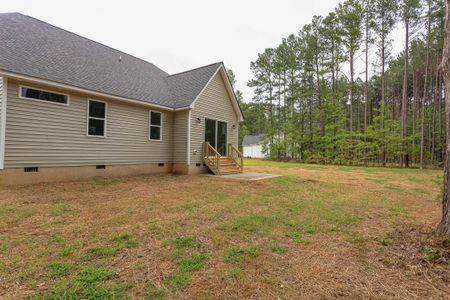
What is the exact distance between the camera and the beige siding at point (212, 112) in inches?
432

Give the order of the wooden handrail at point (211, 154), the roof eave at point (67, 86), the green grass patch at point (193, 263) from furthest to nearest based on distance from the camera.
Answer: the wooden handrail at point (211, 154)
the roof eave at point (67, 86)
the green grass patch at point (193, 263)

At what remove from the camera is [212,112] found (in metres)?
11.9

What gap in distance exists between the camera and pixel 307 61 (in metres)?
25.0

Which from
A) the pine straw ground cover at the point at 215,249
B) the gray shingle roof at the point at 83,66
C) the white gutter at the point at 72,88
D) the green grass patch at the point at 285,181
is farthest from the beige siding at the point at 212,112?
the pine straw ground cover at the point at 215,249

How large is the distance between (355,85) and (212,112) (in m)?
19.1

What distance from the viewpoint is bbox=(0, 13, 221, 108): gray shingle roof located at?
7.29 meters

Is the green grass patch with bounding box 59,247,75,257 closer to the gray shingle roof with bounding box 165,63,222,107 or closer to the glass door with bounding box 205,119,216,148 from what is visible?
the gray shingle roof with bounding box 165,63,222,107

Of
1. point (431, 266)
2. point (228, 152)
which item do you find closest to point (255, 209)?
point (431, 266)

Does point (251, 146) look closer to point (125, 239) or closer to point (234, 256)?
point (125, 239)

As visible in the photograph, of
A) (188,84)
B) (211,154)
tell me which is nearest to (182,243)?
(211,154)

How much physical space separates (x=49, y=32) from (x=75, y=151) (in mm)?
5973

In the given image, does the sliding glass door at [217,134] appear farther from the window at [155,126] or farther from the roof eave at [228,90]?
the window at [155,126]

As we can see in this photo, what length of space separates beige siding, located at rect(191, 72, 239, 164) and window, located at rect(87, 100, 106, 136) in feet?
12.7

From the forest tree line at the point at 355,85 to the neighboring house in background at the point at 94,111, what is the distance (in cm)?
1409
